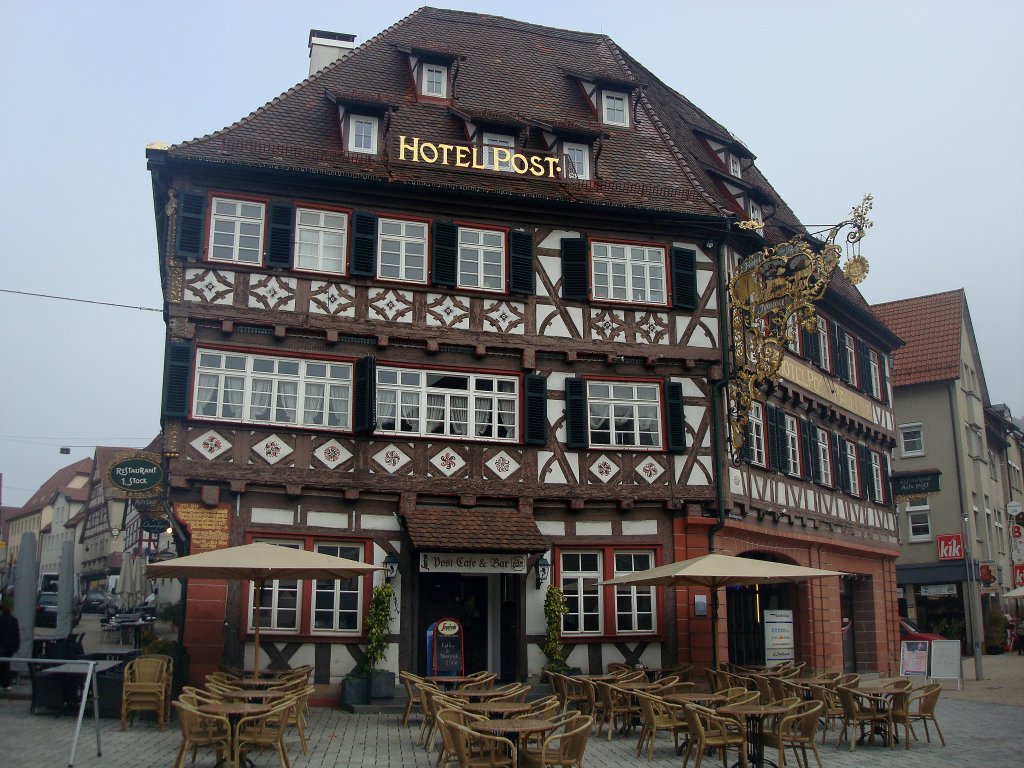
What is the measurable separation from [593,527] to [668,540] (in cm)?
145

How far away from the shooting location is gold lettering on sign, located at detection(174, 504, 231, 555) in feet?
58.9

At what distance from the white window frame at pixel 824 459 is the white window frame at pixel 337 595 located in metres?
12.2

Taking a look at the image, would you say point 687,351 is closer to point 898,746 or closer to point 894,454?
point 898,746

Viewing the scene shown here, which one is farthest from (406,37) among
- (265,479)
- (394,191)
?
(265,479)

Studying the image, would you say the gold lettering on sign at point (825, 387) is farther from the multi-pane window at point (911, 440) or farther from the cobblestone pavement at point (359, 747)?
the multi-pane window at point (911, 440)

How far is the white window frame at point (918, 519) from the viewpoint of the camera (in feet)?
137

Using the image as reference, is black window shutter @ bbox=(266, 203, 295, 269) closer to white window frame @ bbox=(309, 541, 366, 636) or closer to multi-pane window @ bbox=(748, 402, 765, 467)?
white window frame @ bbox=(309, 541, 366, 636)

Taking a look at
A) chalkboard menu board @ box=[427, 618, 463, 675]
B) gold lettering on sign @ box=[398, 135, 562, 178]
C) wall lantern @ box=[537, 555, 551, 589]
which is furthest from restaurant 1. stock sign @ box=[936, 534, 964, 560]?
chalkboard menu board @ box=[427, 618, 463, 675]

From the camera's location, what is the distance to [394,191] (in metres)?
20.2

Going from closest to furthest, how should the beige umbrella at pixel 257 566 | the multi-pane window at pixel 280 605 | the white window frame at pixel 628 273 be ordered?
the beige umbrella at pixel 257 566 < the multi-pane window at pixel 280 605 < the white window frame at pixel 628 273

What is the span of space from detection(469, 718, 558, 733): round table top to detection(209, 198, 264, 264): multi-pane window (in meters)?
10.9

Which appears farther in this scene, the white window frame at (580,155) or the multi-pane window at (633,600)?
the white window frame at (580,155)

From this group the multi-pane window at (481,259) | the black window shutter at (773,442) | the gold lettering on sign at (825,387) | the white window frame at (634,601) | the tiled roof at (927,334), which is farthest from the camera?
the tiled roof at (927,334)

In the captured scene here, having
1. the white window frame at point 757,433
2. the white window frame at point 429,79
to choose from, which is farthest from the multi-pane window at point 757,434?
the white window frame at point 429,79
